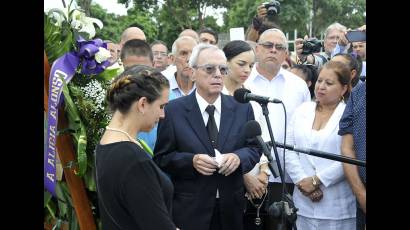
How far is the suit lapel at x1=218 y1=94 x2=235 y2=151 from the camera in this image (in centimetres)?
435

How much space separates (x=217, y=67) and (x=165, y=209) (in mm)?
1909

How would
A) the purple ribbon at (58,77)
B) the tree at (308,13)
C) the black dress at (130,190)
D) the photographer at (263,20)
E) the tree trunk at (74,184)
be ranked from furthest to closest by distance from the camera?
the tree at (308,13) → the photographer at (263,20) → the tree trunk at (74,184) → the purple ribbon at (58,77) → the black dress at (130,190)

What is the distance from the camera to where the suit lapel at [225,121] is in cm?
435

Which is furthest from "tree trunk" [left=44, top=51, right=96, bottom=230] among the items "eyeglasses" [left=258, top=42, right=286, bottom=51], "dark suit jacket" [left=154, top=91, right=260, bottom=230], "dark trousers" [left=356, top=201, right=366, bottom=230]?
"eyeglasses" [left=258, top=42, right=286, bottom=51]

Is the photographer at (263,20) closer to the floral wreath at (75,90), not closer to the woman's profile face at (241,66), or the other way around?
the woman's profile face at (241,66)

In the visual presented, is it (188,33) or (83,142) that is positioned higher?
(188,33)

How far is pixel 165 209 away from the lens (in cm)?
278

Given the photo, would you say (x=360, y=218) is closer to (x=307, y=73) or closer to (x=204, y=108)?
(x=204, y=108)

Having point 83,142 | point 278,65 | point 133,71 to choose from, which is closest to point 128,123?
point 133,71

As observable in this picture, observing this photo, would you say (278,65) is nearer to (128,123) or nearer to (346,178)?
(346,178)

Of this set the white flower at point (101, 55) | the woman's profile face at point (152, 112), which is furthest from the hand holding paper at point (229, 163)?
the woman's profile face at point (152, 112)

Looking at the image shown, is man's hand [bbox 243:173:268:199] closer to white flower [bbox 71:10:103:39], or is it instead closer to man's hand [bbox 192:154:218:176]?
man's hand [bbox 192:154:218:176]

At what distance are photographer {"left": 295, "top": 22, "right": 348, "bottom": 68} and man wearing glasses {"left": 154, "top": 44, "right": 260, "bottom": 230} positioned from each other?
3.28 meters

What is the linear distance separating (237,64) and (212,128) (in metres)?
1.05
